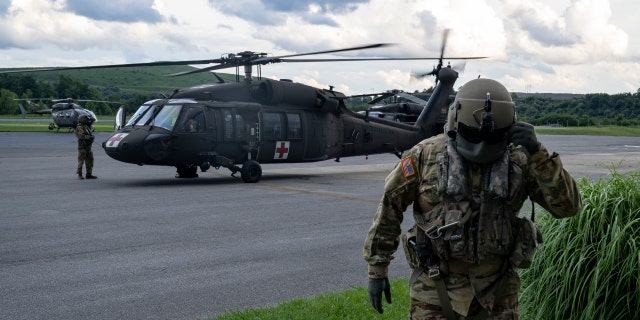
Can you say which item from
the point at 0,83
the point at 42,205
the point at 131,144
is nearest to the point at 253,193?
the point at 131,144

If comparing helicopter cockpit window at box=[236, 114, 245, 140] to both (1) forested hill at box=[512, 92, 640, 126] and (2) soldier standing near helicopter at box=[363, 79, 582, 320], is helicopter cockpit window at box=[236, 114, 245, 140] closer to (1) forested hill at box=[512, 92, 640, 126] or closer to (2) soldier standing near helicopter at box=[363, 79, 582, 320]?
(2) soldier standing near helicopter at box=[363, 79, 582, 320]

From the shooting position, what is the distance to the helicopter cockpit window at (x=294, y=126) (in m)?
16.9

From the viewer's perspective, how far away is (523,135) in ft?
10.5

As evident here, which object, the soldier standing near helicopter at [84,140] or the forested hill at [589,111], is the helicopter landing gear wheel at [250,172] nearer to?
the soldier standing near helicopter at [84,140]

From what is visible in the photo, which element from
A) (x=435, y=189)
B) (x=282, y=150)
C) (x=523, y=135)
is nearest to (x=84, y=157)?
(x=282, y=150)

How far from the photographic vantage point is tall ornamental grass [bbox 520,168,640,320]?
438cm

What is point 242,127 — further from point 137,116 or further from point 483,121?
point 483,121

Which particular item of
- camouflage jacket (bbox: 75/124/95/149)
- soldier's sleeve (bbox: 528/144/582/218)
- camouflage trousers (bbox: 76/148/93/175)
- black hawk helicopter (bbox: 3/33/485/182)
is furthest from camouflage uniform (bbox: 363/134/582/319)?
camouflage trousers (bbox: 76/148/93/175)

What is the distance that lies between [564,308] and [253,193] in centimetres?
984

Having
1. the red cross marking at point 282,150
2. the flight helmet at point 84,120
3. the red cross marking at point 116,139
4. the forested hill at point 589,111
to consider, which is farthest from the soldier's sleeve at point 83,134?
the forested hill at point 589,111

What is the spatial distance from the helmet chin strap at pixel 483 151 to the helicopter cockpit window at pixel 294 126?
536 inches

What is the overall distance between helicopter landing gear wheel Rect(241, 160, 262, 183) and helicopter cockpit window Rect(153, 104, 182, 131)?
6.48 ft

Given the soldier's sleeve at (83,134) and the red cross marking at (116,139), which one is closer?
the red cross marking at (116,139)

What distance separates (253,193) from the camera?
13.9 m
